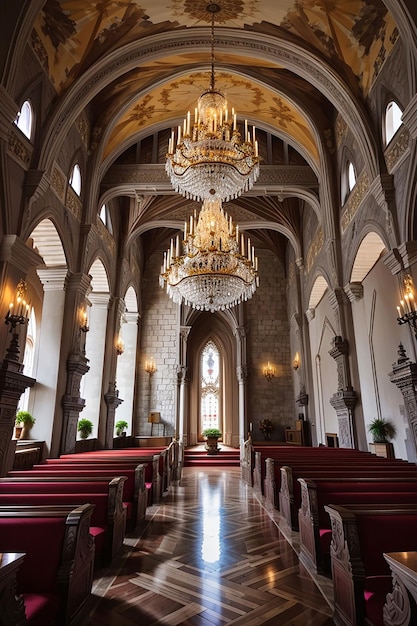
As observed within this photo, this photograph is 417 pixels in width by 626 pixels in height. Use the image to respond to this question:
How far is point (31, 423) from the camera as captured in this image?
8844mm

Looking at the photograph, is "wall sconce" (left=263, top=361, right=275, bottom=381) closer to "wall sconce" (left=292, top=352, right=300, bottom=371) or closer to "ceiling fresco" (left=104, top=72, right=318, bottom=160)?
"wall sconce" (left=292, top=352, right=300, bottom=371)

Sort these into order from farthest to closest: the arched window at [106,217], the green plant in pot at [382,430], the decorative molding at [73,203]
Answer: the arched window at [106,217]
the decorative molding at [73,203]
the green plant in pot at [382,430]

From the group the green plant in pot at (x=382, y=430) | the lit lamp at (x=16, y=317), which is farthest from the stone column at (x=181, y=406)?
the lit lamp at (x=16, y=317)

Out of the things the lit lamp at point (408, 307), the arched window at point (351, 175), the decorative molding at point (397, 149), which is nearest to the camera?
the lit lamp at point (408, 307)

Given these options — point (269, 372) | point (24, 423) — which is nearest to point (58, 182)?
point (24, 423)

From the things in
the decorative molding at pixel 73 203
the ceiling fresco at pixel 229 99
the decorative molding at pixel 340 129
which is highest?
the ceiling fresco at pixel 229 99

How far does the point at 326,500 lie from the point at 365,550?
125 cm

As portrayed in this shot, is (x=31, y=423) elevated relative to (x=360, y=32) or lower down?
lower down

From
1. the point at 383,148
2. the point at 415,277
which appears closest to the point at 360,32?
the point at 383,148

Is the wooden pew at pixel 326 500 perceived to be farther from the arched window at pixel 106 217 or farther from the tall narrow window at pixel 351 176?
the arched window at pixel 106 217

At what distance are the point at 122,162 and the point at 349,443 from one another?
11.4m

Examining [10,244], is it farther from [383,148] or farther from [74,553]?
[383,148]

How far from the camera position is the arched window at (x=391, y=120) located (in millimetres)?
8203

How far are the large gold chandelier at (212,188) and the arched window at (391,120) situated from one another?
2887 mm
